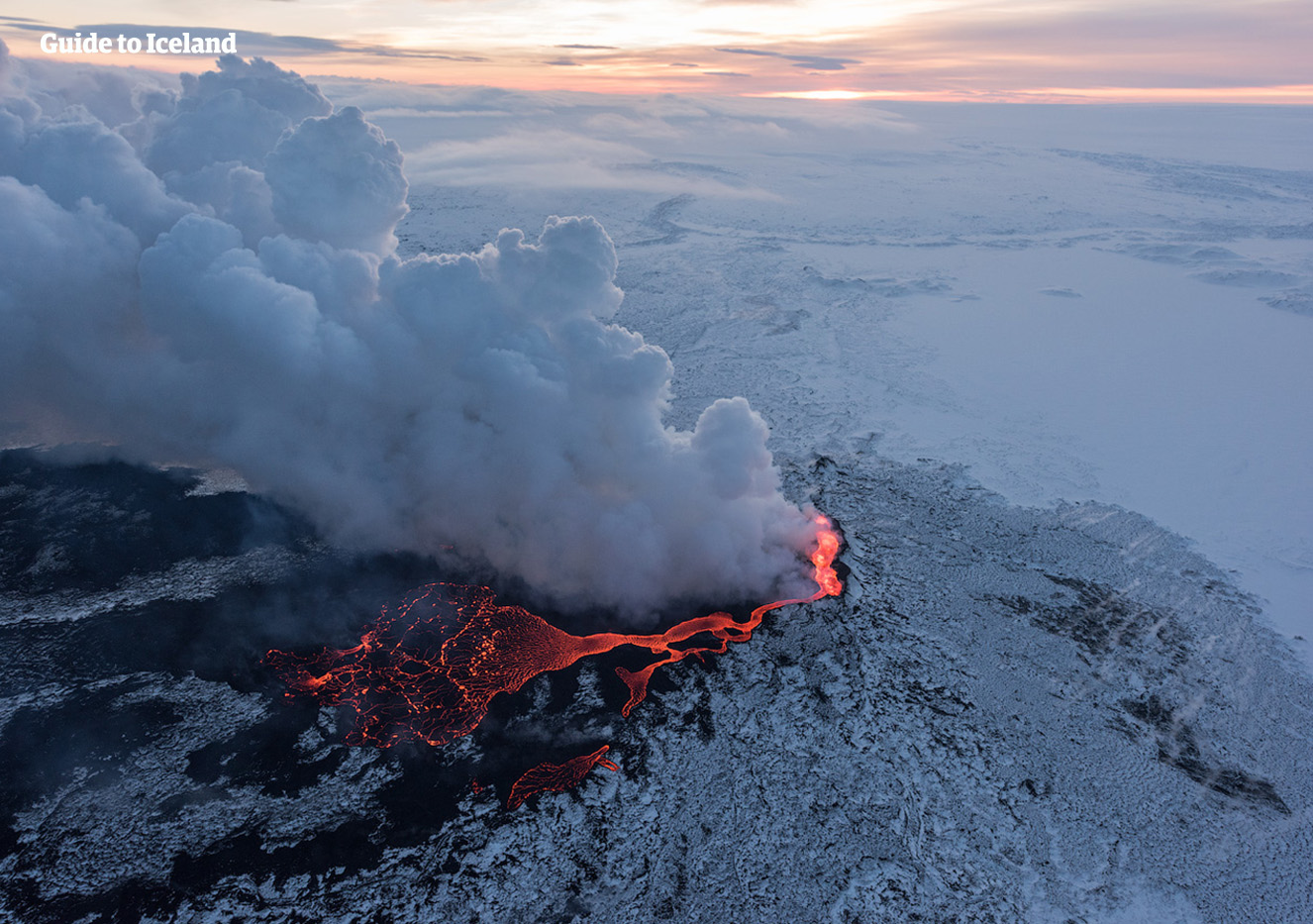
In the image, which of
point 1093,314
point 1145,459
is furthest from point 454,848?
point 1093,314

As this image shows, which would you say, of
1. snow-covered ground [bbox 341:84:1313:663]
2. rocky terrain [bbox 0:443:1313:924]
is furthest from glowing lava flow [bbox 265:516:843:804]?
snow-covered ground [bbox 341:84:1313:663]

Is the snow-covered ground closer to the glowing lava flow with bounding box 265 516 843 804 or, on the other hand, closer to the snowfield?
the snowfield

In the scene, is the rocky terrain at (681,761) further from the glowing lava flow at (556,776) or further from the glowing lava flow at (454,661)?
the glowing lava flow at (454,661)

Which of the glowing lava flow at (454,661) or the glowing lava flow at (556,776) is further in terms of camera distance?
the glowing lava flow at (454,661)

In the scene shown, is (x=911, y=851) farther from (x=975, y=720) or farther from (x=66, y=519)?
(x=66, y=519)

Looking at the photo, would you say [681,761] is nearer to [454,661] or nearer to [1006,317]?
[454,661]

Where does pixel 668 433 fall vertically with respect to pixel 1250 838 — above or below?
above

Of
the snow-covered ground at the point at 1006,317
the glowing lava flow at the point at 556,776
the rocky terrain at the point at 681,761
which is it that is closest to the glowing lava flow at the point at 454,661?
the glowing lava flow at the point at 556,776
